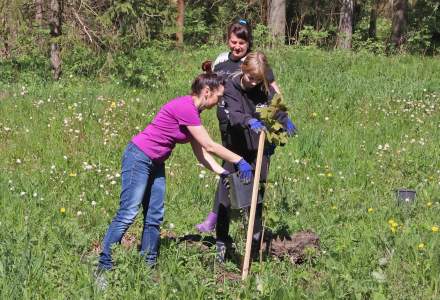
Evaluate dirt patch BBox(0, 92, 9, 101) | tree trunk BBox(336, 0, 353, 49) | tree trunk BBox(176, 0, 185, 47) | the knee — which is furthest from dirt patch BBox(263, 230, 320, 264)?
tree trunk BBox(176, 0, 185, 47)

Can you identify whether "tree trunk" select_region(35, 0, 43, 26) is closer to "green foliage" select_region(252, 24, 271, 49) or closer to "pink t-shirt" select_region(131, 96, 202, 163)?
"green foliage" select_region(252, 24, 271, 49)

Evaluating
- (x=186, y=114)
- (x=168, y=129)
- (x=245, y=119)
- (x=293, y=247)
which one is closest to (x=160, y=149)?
(x=168, y=129)

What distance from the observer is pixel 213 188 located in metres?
5.85

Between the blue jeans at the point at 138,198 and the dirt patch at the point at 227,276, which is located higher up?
the blue jeans at the point at 138,198

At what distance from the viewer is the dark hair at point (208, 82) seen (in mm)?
3801

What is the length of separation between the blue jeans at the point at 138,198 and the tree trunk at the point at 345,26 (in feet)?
46.0

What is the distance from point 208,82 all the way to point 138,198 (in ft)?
2.94

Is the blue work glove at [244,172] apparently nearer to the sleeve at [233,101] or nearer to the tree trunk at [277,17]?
the sleeve at [233,101]

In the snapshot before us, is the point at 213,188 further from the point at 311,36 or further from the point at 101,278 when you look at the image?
the point at 311,36

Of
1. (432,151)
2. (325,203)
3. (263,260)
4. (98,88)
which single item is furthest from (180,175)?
(98,88)

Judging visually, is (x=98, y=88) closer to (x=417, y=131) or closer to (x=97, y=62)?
(x=97, y=62)

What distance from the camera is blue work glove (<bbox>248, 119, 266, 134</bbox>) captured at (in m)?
3.76

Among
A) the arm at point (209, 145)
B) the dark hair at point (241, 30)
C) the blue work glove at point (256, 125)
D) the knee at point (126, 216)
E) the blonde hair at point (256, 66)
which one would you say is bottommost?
the knee at point (126, 216)

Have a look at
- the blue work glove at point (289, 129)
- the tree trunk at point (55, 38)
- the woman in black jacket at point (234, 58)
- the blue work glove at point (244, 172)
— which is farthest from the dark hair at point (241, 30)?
the tree trunk at point (55, 38)
